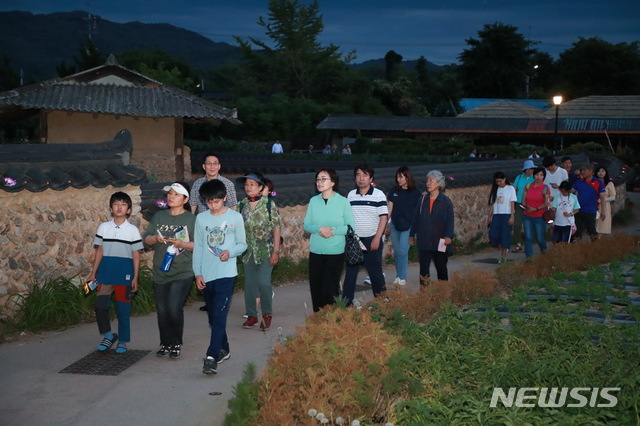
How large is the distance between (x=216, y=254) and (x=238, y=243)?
0.30 metres

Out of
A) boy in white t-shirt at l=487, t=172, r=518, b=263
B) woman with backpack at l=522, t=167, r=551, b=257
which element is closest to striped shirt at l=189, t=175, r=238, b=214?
boy in white t-shirt at l=487, t=172, r=518, b=263

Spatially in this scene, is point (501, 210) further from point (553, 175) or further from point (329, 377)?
point (329, 377)

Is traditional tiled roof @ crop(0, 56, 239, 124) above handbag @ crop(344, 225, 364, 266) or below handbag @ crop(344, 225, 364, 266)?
above

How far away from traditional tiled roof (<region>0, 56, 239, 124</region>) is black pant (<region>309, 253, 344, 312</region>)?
15.4 metres

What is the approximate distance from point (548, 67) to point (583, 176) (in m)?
89.5

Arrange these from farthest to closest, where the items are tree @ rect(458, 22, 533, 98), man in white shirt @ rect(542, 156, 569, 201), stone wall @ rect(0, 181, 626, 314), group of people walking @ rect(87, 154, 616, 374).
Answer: tree @ rect(458, 22, 533, 98), man in white shirt @ rect(542, 156, 569, 201), stone wall @ rect(0, 181, 626, 314), group of people walking @ rect(87, 154, 616, 374)

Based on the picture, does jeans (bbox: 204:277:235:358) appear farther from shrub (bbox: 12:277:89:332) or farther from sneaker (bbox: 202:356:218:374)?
shrub (bbox: 12:277:89:332)

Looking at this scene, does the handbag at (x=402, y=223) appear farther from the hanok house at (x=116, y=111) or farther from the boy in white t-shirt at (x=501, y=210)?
the hanok house at (x=116, y=111)

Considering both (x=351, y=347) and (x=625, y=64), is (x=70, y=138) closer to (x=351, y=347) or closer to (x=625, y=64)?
(x=351, y=347)

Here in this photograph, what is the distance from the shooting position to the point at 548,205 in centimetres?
1393

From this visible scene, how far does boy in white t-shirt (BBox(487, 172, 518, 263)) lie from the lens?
14172 mm

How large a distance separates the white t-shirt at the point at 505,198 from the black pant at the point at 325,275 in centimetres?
639

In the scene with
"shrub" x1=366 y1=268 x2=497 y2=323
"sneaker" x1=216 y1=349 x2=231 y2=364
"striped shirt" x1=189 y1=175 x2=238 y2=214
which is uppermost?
"striped shirt" x1=189 y1=175 x2=238 y2=214

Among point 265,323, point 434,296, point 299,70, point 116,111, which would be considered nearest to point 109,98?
point 116,111
